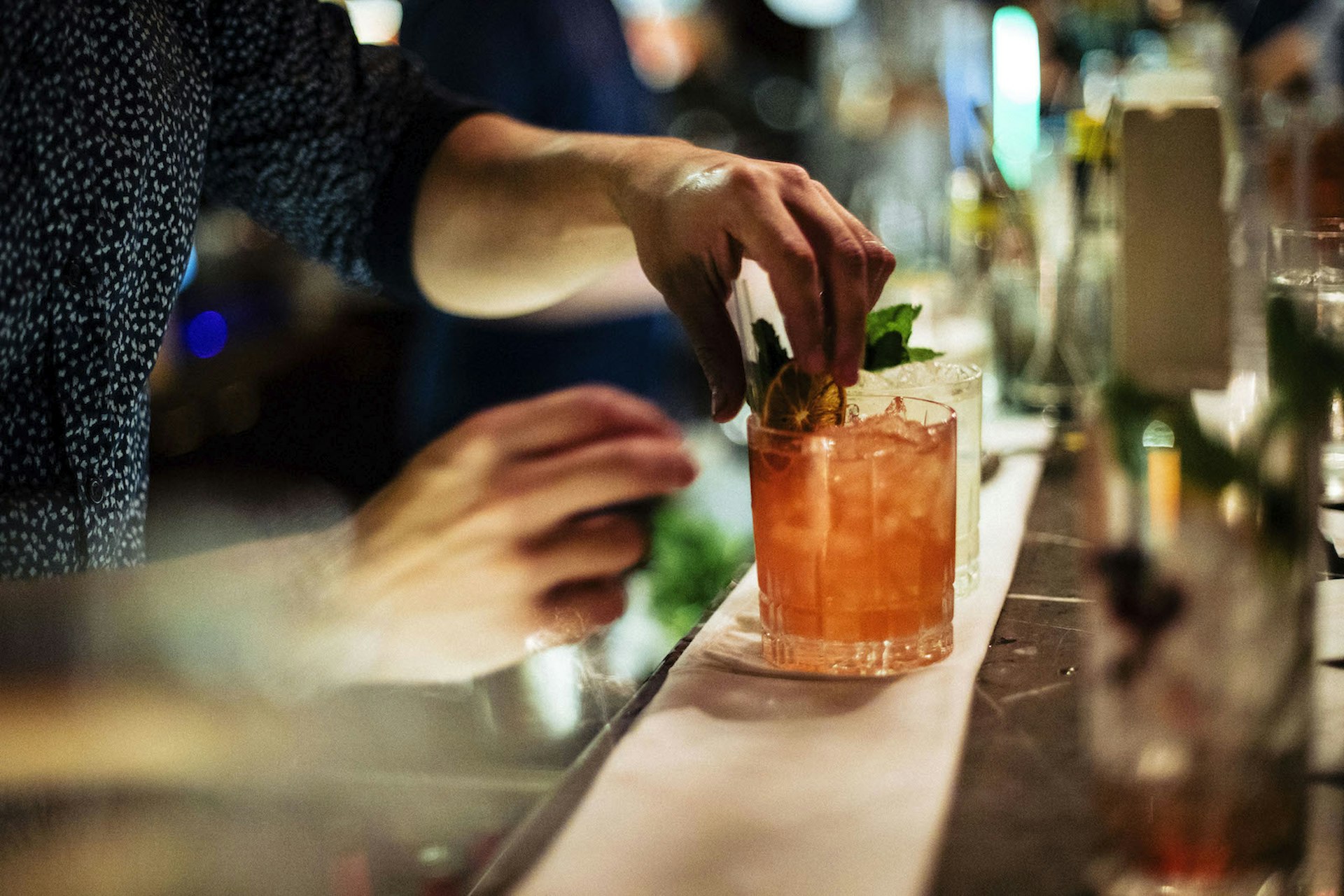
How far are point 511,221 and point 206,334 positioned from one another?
4351 mm

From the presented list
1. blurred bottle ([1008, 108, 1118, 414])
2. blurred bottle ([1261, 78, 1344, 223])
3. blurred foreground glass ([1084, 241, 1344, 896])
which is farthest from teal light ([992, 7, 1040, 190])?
blurred foreground glass ([1084, 241, 1344, 896])

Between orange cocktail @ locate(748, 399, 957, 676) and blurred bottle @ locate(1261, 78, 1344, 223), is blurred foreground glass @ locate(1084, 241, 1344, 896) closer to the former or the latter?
orange cocktail @ locate(748, 399, 957, 676)

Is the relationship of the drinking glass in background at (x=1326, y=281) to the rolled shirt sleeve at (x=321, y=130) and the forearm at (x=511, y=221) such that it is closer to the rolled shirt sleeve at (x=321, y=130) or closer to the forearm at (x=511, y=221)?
the forearm at (x=511, y=221)

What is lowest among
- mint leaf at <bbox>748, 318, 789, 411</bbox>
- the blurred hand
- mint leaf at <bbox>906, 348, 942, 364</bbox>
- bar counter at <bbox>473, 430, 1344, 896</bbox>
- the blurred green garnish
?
the blurred green garnish

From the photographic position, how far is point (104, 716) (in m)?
1.06

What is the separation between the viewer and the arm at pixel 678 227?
2.82ft

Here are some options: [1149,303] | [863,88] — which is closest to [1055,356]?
[1149,303]

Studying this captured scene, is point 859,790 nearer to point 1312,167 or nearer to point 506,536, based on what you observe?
point 506,536

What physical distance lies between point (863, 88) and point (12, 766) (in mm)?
7819

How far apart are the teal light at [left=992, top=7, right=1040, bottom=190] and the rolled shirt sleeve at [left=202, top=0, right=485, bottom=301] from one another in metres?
0.97

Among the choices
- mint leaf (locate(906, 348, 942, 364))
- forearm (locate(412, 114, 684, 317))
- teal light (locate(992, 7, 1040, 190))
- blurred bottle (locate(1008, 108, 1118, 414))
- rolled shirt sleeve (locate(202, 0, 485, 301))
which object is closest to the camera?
mint leaf (locate(906, 348, 942, 364))

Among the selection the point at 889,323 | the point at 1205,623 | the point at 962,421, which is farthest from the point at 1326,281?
the point at 1205,623

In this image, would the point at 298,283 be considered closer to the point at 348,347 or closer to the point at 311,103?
the point at 348,347

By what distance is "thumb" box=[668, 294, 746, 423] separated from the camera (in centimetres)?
94
